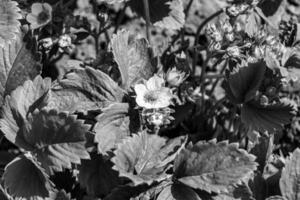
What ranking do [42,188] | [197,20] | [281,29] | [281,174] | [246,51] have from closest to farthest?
[42,188]
[281,174]
[246,51]
[281,29]
[197,20]

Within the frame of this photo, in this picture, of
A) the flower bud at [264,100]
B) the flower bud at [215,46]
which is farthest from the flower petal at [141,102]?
the flower bud at [264,100]

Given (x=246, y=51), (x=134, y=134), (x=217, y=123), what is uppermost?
(x=246, y=51)

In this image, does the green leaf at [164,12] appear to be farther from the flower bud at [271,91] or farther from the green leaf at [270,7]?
the flower bud at [271,91]

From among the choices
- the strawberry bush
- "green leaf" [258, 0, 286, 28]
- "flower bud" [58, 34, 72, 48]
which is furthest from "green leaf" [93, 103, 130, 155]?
"green leaf" [258, 0, 286, 28]

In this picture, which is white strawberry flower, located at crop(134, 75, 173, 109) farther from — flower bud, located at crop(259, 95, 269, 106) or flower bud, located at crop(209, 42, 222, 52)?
flower bud, located at crop(259, 95, 269, 106)

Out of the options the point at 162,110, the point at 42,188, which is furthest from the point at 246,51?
the point at 42,188

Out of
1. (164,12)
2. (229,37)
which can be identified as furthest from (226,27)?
(164,12)

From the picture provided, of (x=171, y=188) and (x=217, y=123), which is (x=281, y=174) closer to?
(x=171, y=188)

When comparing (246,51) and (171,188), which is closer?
(171,188)
